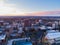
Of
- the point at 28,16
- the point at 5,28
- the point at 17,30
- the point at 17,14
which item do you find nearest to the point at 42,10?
the point at 28,16

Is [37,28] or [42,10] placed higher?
[42,10]

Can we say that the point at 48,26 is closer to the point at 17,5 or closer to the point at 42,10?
the point at 42,10

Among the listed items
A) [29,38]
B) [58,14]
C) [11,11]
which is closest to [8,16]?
[11,11]

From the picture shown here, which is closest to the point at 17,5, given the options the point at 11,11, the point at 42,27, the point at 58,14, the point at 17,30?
the point at 11,11

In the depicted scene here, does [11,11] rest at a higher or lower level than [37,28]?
higher

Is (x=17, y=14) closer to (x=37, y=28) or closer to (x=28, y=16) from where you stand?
(x=28, y=16)

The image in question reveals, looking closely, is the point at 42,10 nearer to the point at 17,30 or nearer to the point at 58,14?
the point at 58,14

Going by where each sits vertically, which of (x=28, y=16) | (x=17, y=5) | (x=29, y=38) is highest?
(x=17, y=5)

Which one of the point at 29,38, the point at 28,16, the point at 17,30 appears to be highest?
the point at 28,16
